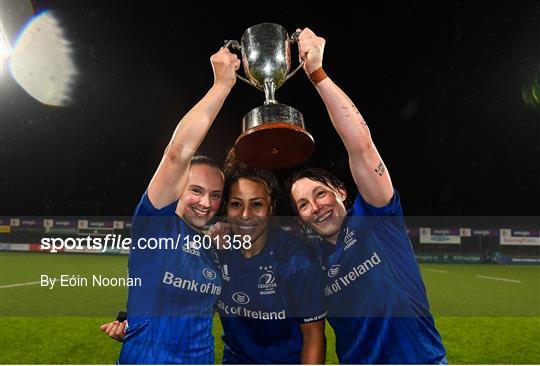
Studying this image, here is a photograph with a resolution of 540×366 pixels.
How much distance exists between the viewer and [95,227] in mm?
27328

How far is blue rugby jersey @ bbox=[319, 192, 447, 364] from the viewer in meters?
2.65

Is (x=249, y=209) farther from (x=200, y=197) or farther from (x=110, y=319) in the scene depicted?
(x=110, y=319)

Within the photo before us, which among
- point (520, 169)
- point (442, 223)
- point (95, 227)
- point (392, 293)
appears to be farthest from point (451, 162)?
point (392, 293)

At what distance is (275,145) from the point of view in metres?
2.48

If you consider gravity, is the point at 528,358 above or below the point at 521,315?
below

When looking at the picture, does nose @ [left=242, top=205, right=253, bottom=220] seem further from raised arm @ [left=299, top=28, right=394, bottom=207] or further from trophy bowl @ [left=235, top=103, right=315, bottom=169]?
raised arm @ [left=299, top=28, right=394, bottom=207]

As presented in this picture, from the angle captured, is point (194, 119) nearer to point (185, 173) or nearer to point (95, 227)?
point (185, 173)

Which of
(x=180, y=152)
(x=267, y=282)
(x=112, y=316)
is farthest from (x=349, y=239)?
(x=112, y=316)

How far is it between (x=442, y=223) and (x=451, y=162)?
12473 millimetres

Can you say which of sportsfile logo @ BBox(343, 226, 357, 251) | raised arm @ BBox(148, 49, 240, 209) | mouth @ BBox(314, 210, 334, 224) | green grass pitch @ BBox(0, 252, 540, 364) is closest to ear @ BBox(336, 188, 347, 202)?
mouth @ BBox(314, 210, 334, 224)

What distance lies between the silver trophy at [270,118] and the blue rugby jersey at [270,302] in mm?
687

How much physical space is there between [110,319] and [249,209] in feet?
21.7

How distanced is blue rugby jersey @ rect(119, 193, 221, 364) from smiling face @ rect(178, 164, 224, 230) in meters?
0.15

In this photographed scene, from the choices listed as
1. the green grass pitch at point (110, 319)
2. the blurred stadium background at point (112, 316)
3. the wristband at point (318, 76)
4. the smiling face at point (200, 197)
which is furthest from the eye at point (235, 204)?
the green grass pitch at point (110, 319)
